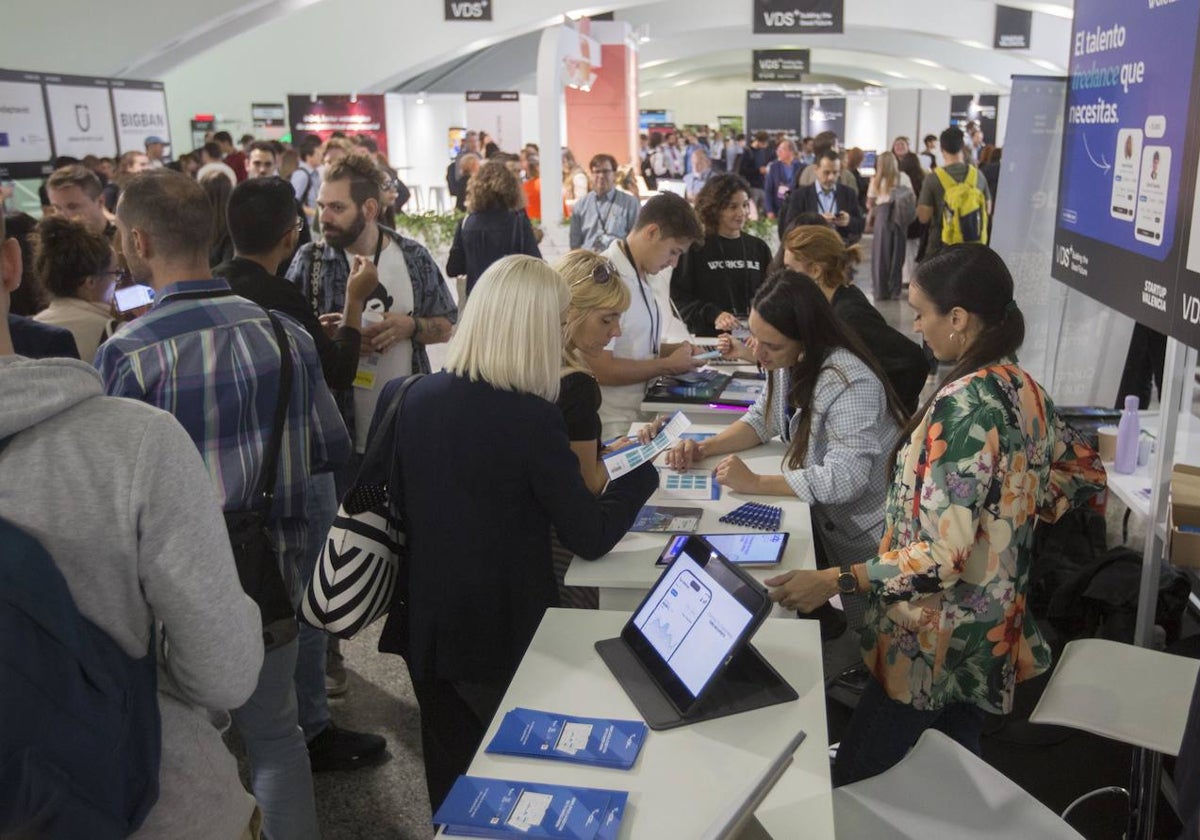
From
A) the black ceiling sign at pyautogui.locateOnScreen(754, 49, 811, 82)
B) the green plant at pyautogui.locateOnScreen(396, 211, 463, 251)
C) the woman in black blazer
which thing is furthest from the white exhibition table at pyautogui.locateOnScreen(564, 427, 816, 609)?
the black ceiling sign at pyautogui.locateOnScreen(754, 49, 811, 82)

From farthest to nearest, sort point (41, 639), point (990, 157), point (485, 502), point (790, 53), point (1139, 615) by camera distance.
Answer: point (790, 53) → point (990, 157) → point (1139, 615) → point (485, 502) → point (41, 639)

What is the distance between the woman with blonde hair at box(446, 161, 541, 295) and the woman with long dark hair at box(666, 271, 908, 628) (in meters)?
3.58

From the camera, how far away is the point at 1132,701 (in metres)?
2.07

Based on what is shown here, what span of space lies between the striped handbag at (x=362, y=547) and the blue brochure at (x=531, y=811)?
1.88 feet

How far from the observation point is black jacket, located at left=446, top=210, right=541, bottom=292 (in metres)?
6.06

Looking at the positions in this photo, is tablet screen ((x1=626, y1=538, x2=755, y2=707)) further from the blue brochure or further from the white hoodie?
the white hoodie

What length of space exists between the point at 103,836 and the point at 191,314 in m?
1.11

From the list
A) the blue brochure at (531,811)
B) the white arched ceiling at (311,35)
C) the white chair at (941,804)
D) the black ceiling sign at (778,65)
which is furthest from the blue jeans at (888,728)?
the black ceiling sign at (778,65)

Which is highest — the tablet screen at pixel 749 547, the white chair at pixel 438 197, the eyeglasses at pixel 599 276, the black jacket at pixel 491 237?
the eyeglasses at pixel 599 276

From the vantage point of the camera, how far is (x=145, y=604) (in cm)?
125

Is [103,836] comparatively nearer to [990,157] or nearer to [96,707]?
[96,707]

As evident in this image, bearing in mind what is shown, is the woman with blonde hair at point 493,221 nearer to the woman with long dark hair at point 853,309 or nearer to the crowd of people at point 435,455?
the crowd of people at point 435,455

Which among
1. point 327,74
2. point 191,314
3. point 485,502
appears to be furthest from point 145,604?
point 327,74

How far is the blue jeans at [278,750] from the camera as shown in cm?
216
